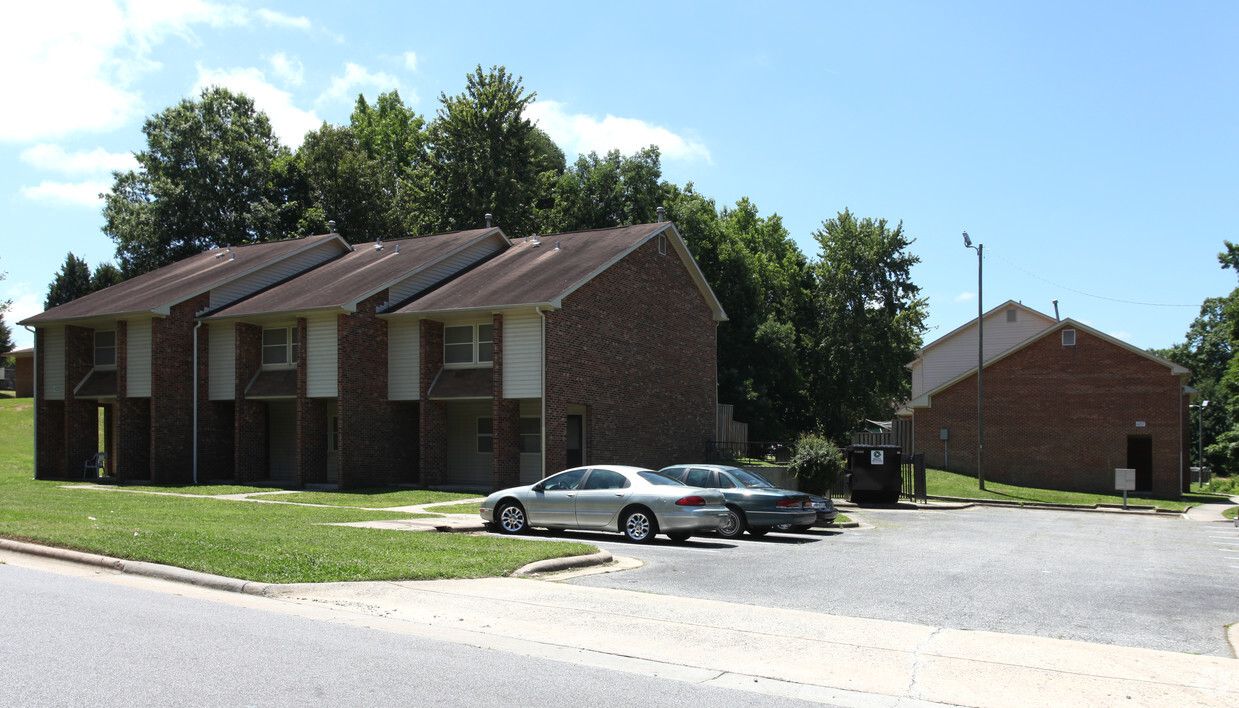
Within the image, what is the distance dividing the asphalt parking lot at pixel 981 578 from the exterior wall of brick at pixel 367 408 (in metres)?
12.0

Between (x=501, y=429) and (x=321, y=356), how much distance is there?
5822 millimetres

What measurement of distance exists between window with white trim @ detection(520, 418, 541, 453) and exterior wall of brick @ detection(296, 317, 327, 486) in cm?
602

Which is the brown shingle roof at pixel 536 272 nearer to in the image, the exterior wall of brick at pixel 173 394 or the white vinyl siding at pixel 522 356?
the white vinyl siding at pixel 522 356

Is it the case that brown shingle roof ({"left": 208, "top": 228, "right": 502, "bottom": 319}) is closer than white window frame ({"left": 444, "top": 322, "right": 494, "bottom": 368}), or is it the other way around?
white window frame ({"left": 444, "top": 322, "right": 494, "bottom": 368})

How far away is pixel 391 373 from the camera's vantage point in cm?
2841

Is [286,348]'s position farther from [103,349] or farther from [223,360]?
[103,349]

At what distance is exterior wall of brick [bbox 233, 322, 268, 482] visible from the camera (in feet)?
96.3

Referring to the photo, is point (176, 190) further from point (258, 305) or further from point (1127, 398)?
point (1127, 398)

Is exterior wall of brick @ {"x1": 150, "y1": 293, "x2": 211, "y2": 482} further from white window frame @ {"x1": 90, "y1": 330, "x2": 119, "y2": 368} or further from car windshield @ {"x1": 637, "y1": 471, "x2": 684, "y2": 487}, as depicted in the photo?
car windshield @ {"x1": 637, "y1": 471, "x2": 684, "y2": 487}

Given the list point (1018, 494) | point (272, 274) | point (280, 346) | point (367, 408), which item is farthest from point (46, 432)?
point (1018, 494)

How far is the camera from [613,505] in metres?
16.5

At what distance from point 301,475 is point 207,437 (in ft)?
15.2

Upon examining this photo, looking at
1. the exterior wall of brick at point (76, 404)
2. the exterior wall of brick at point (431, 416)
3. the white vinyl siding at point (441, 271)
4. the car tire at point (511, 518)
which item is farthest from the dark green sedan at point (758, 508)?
the exterior wall of brick at point (76, 404)

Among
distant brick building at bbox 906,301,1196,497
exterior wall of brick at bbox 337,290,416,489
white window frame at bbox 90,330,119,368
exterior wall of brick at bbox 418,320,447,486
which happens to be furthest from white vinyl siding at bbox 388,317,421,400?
distant brick building at bbox 906,301,1196,497
